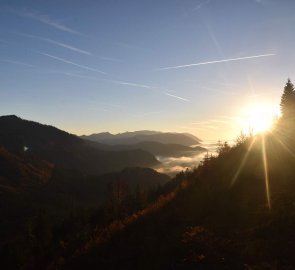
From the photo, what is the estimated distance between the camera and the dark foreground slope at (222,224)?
8750 mm

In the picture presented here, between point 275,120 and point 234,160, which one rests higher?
point 275,120

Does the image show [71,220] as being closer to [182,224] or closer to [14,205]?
[182,224]

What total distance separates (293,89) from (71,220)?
55.7 meters

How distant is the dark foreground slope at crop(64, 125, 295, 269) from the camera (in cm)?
875

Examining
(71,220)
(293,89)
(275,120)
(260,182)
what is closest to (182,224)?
(260,182)

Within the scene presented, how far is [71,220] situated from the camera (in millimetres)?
82062

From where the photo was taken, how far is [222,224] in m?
10.8

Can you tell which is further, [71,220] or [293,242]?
[71,220]

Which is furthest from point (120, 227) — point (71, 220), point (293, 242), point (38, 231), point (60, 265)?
point (71, 220)

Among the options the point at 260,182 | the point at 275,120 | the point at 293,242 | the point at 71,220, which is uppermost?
the point at 275,120

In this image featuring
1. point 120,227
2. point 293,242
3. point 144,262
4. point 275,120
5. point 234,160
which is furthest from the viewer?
point 275,120

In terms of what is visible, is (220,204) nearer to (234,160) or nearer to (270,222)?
(270,222)

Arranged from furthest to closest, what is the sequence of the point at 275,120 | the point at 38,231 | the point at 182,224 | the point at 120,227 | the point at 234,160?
the point at 38,231, the point at 275,120, the point at 234,160, the point at 120,227, the point at 182,224

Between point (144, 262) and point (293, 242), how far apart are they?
12.7 feet
